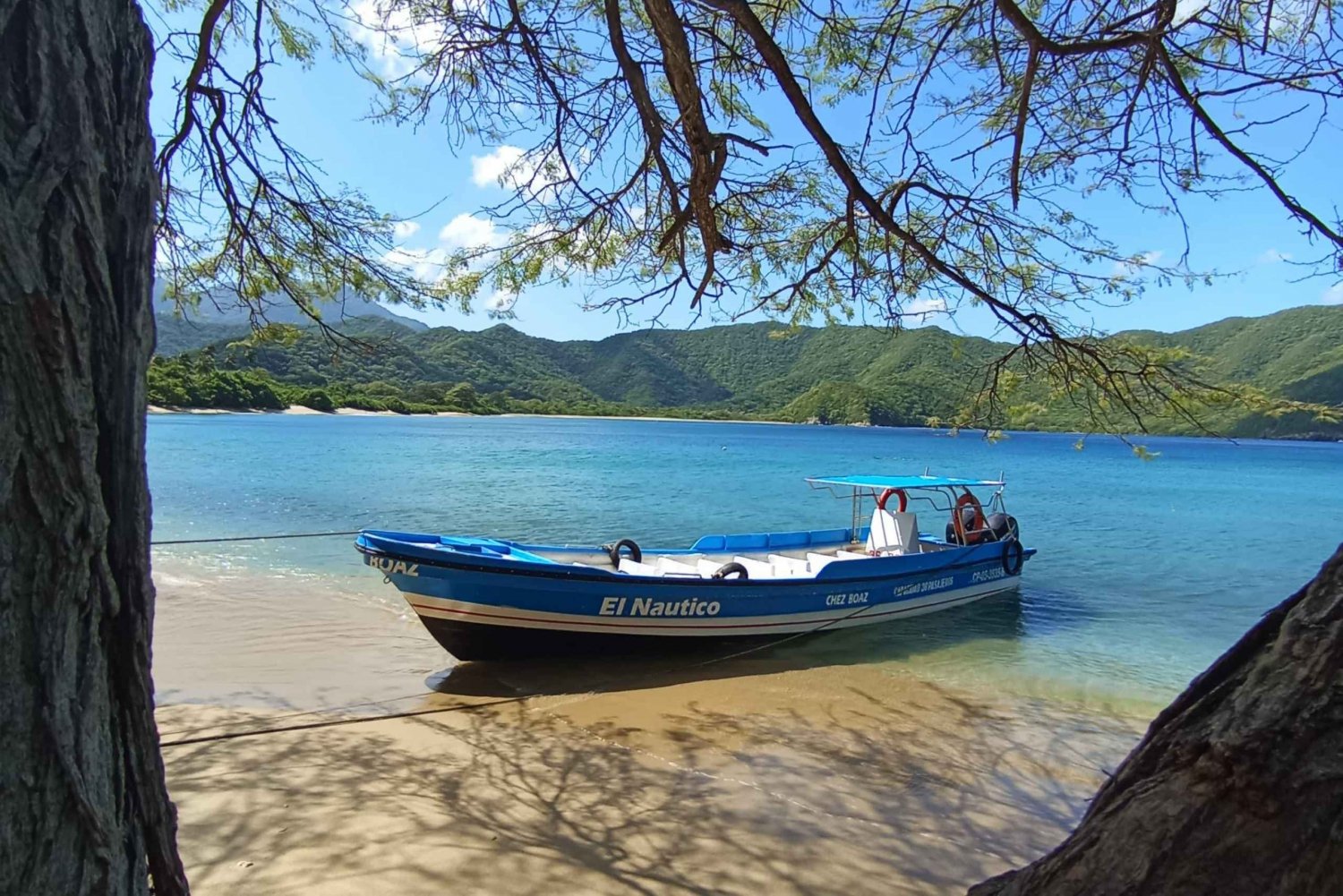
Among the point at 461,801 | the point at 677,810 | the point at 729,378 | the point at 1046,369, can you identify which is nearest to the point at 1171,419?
the point at 1046,369

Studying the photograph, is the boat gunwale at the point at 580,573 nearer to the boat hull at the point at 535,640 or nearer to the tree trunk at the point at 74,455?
the boat hull at the point at 535,640

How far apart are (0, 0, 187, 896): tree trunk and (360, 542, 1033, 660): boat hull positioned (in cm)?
606

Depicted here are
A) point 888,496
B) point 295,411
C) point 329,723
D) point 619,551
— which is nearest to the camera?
point 329,723

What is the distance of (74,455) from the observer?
1.16m

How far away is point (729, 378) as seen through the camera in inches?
5256

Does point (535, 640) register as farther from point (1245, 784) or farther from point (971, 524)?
point (971, 524)

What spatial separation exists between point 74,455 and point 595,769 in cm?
498

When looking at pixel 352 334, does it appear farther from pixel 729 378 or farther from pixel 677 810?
pixel 729 378

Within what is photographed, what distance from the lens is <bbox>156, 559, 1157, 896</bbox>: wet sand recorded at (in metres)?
4.09

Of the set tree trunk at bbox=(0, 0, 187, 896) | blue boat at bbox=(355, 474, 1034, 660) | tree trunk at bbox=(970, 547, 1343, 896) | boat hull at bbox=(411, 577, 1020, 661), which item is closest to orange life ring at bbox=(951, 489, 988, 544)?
blue boat at bbox=(355, 474, 1034, 660)

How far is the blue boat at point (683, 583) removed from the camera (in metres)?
7.38

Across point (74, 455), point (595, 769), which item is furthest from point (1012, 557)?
point (74, 455)

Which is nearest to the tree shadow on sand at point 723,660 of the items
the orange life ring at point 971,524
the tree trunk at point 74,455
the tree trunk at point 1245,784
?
the orange life ring at point 971,524

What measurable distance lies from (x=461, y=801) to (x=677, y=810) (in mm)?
1374
